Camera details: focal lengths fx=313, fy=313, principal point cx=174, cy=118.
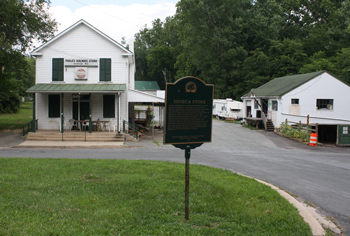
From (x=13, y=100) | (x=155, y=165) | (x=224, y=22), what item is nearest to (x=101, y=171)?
(x=155, y=165)

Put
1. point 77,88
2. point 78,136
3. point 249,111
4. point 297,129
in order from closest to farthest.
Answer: point 78,136 → point 77,88 → point 297,129 → point 249,111

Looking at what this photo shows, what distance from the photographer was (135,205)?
6629 mm

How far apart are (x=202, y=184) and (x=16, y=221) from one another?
183 inches

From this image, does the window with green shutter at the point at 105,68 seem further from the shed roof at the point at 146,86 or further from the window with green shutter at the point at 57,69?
the shed roof at the point at 146,86

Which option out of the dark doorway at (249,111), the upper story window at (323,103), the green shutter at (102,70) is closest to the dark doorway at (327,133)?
the upper story window at (323,103)

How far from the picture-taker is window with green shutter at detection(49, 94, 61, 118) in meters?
23.8

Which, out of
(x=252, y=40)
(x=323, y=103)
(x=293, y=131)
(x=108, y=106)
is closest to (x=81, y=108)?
(x=108, y=106)

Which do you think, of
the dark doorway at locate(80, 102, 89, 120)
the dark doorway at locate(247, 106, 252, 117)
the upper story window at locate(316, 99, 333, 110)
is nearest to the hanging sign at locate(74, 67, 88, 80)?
the dark doorway at locate(80, 102, 89, 120)

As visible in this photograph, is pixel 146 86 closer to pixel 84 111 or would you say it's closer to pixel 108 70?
pixel 84 111

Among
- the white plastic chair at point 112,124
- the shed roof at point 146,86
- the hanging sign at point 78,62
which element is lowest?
the white plastic chair at point 112,124

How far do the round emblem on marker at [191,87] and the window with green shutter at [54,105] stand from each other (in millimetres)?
19813

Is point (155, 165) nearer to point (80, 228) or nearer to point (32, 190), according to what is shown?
point (32, 190)

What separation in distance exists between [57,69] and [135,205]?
19.6 meters

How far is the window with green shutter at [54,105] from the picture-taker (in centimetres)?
2384
